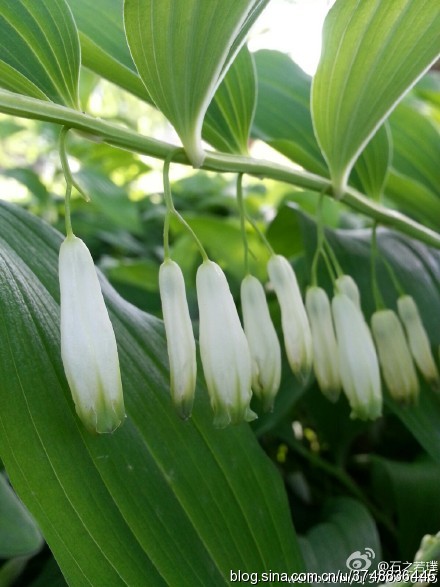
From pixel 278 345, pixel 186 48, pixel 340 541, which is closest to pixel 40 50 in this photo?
pixel 186 48

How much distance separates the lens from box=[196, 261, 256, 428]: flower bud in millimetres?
524

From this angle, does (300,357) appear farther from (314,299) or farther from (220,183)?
(220,183)

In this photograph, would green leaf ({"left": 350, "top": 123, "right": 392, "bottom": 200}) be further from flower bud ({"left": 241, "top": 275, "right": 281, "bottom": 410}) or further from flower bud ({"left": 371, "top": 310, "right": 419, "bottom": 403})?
flower bud ({"left": 241, "top": 275, "right": 281, "bottom": 410})

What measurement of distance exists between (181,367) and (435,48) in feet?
1.23

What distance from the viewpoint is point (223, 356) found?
1.72 ft

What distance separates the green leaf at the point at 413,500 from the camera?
74 cm

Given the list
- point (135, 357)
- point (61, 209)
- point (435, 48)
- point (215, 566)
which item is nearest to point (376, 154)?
point (435, 48)

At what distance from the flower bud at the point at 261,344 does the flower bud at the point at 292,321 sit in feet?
0.06

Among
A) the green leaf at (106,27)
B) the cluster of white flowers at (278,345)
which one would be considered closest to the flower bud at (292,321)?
the cluster of white flowers at (278,345)

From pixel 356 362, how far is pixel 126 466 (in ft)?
0.88

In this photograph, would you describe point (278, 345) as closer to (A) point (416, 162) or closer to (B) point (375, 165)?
(B) point (375, 165)

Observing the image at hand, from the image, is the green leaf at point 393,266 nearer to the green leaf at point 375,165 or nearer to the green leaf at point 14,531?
the green leaf at point 375,165

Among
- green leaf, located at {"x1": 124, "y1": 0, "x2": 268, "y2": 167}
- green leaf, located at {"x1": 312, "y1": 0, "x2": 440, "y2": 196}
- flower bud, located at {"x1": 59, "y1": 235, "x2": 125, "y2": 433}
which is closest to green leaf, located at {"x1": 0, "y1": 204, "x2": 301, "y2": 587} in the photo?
flower bud, located at {"x1": 59, "y1": 235, "x2": 125, "y2": 433}

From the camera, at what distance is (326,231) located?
2.85 feet
